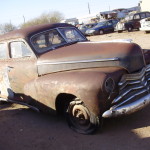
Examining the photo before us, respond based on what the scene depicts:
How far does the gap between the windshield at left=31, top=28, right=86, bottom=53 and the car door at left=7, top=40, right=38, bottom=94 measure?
0.21 m

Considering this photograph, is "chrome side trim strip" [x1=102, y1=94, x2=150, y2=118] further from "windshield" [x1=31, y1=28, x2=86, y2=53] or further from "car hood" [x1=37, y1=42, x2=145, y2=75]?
"windshield" [x1=31, y1=28, x2=86, y2=53]

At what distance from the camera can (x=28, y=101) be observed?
198 inches

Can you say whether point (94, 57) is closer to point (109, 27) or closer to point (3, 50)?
point (3, 50)

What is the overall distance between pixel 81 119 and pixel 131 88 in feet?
3.22

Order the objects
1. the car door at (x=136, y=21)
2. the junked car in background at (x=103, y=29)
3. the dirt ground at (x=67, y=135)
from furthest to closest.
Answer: the junked car in background at (x=103, y=29), the car door at (x=136, y=21), the dirt ground at (x=67, y=135)

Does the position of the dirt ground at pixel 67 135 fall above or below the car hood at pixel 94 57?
below

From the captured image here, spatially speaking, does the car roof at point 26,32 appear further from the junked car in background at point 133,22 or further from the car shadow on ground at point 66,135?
the junked car in background at point 133,22

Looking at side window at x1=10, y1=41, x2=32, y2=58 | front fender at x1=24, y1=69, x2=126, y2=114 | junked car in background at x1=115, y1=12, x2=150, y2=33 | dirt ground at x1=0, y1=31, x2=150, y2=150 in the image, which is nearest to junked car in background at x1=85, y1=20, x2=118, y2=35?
junked car in background at x1=115, y1=12, x2=150, y2=33

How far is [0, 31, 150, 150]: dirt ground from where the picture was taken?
151 inches

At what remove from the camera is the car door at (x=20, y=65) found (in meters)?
4.95

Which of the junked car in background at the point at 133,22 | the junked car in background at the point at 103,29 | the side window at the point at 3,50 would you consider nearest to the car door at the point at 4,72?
the side window at the point at 3,50

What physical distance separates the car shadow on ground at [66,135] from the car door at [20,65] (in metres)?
0.78

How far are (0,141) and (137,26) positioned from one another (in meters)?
20.3

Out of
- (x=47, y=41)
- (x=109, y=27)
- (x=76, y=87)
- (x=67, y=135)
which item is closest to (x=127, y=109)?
(x=76, y=87)
